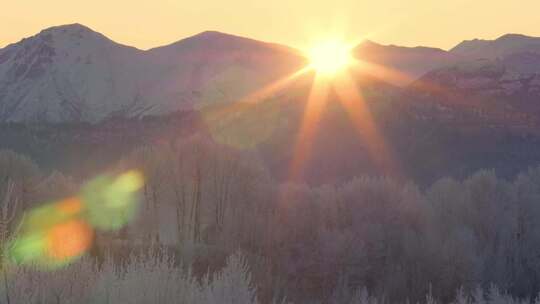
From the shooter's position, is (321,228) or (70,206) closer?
(321,228)

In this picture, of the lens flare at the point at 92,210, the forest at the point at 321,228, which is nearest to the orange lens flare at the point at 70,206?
the lens flare at the point at 92,210

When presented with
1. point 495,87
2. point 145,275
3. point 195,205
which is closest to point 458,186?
point 195,205

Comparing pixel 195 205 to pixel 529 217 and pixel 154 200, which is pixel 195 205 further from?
pixel 529 217

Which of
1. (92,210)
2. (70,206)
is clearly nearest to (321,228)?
(92,210)

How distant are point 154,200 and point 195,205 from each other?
167 inches

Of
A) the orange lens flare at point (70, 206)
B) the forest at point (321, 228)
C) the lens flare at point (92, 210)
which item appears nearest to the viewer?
the forest at point (321, 228)

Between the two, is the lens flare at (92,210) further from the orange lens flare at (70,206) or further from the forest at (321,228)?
the forest at (321,228)

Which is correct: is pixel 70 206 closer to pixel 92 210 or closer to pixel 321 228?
pixel 92 210

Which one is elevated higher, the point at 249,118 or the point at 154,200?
the point at 249,118

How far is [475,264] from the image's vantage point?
4434 cm

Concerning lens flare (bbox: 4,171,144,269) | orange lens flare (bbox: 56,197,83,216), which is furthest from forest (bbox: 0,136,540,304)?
lens flare (bbox: 4,171,144,269)

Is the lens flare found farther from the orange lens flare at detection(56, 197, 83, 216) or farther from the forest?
the forest

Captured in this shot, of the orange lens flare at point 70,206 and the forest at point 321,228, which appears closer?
the forest at point 321,228

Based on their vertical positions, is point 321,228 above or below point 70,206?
below
